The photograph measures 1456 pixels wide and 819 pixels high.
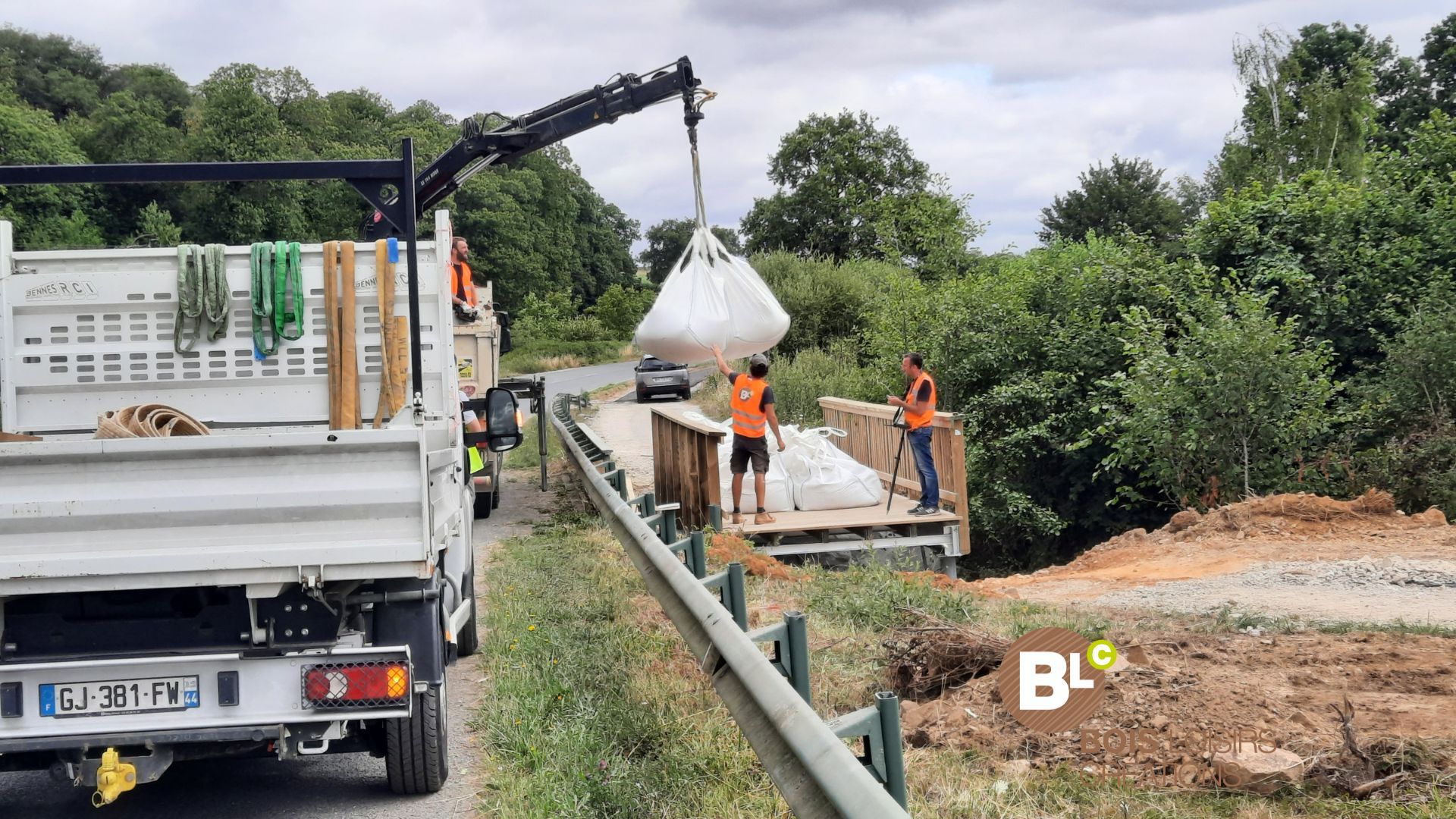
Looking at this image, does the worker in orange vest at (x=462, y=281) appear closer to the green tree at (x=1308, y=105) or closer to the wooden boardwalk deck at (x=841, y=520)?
the wooden boardwalk deck at (x=841, y=520)

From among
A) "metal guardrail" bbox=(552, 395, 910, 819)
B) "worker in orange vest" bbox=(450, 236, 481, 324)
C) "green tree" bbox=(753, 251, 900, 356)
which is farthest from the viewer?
"green tree" bbox=(753, 251, 900, 356)

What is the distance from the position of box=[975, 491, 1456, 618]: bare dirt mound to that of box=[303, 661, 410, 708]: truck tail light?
6047 millimetres

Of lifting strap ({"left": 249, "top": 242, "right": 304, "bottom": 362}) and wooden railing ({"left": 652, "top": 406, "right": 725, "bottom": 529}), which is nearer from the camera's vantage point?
lifting strap ({"left": 249, "top": 242, "right": 304, "bottom": 362})

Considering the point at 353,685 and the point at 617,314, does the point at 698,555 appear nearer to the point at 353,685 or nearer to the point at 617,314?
the point at 353,685

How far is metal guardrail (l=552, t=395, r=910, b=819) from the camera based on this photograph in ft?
10.0

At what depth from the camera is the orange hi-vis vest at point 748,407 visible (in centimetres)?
1159

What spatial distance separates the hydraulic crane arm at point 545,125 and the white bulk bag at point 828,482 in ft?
14.0

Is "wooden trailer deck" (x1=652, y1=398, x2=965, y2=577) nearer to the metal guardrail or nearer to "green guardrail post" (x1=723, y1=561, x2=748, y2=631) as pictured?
the metal guardrail

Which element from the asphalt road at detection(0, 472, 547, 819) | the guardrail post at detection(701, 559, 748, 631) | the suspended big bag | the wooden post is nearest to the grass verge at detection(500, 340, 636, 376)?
the suspended big bag

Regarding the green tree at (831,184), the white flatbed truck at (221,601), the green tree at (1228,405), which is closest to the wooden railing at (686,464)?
the green tree at (1228,405)

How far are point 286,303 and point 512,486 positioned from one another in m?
12.5

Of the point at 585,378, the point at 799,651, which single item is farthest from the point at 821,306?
the point at 799,651

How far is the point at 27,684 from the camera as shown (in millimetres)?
4309

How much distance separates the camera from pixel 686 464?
512 inches
